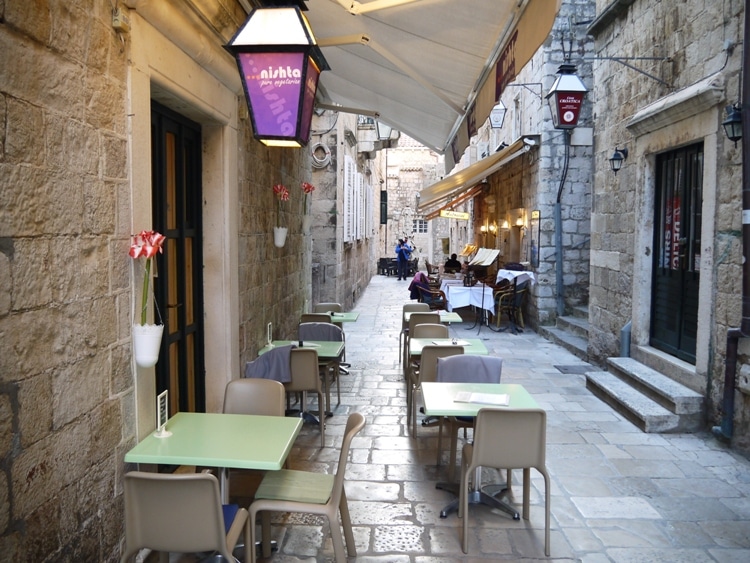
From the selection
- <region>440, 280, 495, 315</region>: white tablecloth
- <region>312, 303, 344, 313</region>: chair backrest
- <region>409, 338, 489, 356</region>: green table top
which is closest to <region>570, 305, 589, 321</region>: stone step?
<region>440, 280, 495, 315</region>: white tablecloth

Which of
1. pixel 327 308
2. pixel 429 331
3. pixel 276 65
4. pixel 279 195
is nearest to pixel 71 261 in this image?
pixel 276 65

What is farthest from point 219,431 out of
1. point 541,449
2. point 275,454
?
point 541,449

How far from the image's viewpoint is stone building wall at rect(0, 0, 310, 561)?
2.06m

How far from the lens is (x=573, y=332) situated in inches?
387

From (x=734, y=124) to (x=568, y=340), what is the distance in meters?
5.07

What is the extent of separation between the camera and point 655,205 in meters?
6.59

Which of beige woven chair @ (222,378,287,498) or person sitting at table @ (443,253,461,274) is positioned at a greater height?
person sitting at table @ (443,253,461,274)

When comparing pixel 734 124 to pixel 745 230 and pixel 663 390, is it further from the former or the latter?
pixel 663 390

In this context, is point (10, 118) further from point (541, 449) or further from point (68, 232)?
point (541, 449)

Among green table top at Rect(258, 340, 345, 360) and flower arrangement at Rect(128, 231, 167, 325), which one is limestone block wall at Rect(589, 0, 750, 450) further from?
flower arrangement at Rect(128, 231, 167, 325)

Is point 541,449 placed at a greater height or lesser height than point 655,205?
lesser

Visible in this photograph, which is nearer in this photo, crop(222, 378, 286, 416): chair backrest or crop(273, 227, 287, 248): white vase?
crop(222, 378, 286, 416): chair backrest

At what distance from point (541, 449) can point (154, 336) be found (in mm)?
2068

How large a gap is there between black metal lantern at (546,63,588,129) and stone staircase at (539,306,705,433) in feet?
10.5
